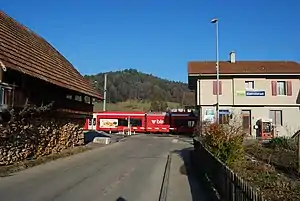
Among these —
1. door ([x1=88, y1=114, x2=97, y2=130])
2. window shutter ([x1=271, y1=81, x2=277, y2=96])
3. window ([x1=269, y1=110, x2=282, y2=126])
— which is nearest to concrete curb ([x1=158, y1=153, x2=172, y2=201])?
window ([x1=269, y1=110, x2=282, y2=126])

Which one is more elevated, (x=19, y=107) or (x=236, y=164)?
(x=19, y=107)

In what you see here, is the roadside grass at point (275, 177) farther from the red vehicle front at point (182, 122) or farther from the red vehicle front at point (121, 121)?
the red vehicle front at point (121, 121)

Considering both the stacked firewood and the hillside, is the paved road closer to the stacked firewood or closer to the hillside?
the stacked firewood

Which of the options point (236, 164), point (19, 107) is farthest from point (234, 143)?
point (19, 107)

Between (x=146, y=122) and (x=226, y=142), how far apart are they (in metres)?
43.8

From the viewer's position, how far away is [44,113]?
22.0 m

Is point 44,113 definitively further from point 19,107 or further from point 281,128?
point 281,128

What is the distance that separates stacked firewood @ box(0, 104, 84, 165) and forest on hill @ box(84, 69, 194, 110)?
72.2 metres

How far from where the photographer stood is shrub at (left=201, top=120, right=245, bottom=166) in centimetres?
1394

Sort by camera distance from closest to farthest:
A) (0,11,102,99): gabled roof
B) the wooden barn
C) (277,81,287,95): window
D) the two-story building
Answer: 1. the wooden barn
2. (0,11,102,99): gabled roof
3. the two-story building
4. (277,81,287,95): window

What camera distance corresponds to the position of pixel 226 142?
14203 mm

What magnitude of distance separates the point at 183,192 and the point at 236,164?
363cm

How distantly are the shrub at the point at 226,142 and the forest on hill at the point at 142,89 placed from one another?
80.7m

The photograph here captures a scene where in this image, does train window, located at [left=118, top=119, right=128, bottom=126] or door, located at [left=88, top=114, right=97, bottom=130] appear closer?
train window, located at [left=118, top=119, right=128, bottom=126]
